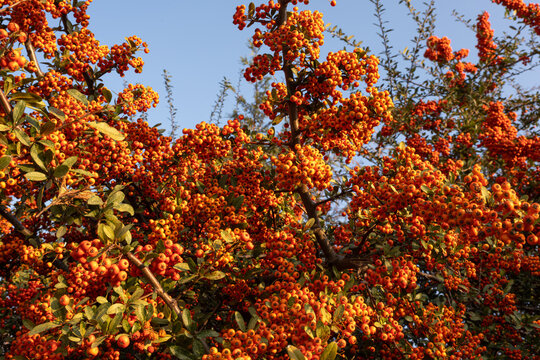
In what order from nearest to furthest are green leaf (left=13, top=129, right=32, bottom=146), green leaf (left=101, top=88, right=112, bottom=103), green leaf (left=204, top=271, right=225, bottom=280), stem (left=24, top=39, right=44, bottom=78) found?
green leaf (left=13, top=129, right=32, bottom=146) → green leaf (left=204, top=271, right=225, bottom=280) → green leaf (left=101, top=88, right=112, bottom=103) → stem (left=24, top=39, right=44, bottom=78)

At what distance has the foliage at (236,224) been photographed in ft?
9.23

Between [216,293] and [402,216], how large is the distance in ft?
9.00

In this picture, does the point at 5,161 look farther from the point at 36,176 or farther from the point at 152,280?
the point at 152,280

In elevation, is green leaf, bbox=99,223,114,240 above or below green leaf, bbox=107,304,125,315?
above

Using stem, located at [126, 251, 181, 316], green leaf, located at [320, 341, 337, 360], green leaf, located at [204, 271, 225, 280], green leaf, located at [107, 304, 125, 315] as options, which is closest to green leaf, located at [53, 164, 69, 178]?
stem, located at [126, 251, 181, 316]

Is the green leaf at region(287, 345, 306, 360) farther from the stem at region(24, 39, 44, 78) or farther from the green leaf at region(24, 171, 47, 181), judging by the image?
the stem at region(24, 39, 44, 78)

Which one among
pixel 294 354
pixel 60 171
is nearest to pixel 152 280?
pixel 60 171

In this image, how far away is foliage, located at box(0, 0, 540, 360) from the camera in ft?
9.23

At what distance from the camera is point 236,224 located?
14.7 feet

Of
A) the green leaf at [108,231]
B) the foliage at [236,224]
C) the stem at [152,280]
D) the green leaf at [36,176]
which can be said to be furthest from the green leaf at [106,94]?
the stem at [152,280]

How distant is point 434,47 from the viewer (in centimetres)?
1212

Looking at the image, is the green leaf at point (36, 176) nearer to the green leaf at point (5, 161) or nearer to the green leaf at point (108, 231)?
the green leaf at point (5, 161)

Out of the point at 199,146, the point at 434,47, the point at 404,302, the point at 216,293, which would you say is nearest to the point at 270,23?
the point at 199,146

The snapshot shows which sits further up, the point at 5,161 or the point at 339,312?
the point at 5,161
